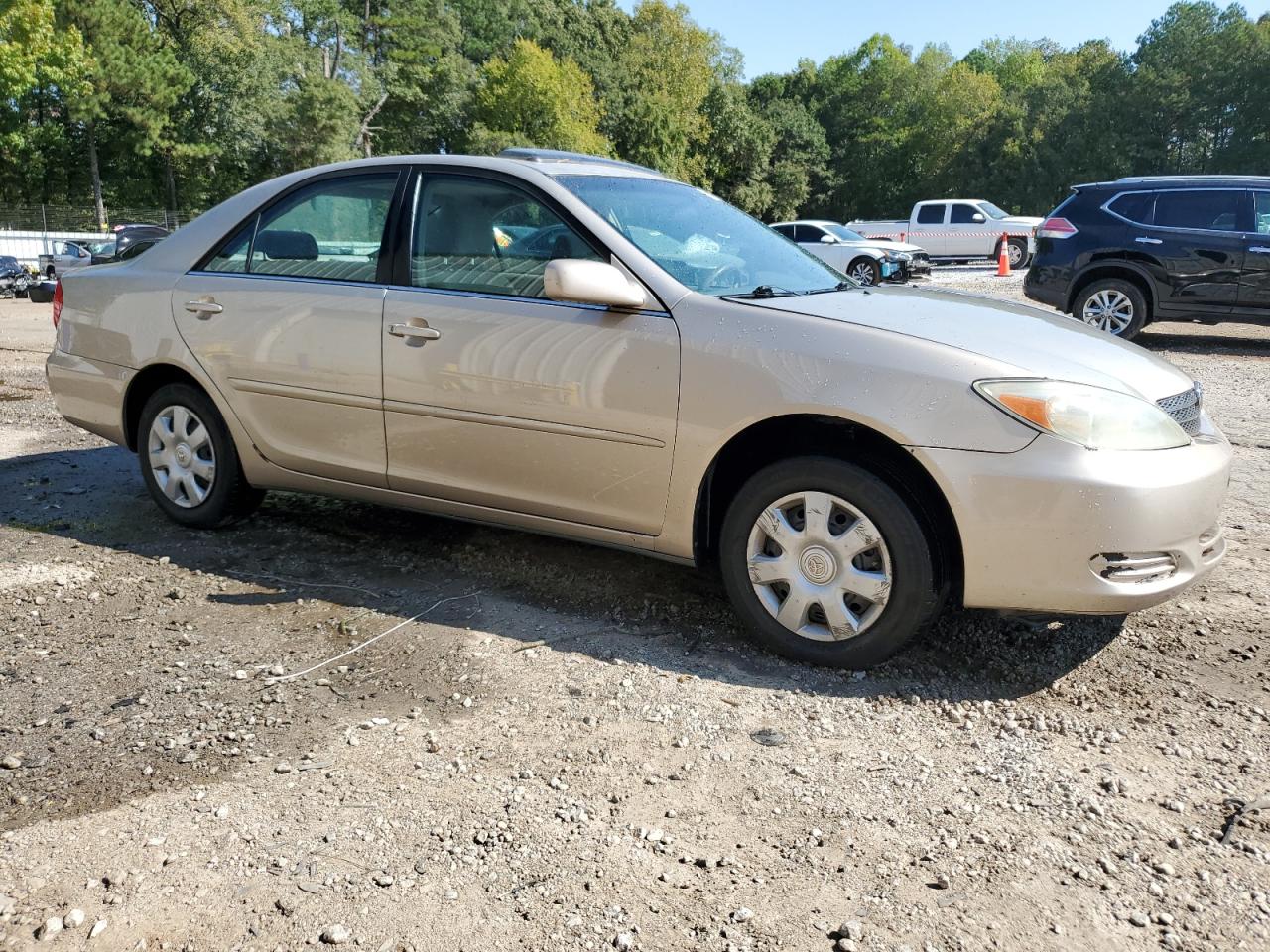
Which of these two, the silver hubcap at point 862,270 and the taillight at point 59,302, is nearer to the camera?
the taillight at point 59,302

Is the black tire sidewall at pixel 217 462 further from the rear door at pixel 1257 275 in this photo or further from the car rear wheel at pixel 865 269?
the car rear wheel at pixel 865 269

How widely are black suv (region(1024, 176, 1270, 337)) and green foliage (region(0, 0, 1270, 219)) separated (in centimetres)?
3007

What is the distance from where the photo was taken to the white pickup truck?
96.5 ft

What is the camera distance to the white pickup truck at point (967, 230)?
96.5 ft

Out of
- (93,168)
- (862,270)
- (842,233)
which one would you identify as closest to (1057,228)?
(862,270)

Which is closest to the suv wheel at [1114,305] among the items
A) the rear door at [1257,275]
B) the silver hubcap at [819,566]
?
the rear door at [1257,275]

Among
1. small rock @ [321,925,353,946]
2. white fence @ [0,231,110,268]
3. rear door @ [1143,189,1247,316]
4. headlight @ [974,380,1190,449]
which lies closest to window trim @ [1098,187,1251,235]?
rear door @ [1143,189,1247,316]

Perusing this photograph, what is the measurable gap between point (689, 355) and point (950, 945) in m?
1.99

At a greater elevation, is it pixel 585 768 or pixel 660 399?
pixel 660 399

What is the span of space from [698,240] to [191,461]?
2575 mm

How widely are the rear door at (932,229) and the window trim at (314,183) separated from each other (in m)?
28.0

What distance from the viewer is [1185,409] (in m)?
3.49

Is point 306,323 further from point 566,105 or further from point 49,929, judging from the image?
point 566,105

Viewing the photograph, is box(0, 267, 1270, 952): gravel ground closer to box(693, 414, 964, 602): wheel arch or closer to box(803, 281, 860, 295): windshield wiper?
box(693, 414, 964, 602): wheel arch
